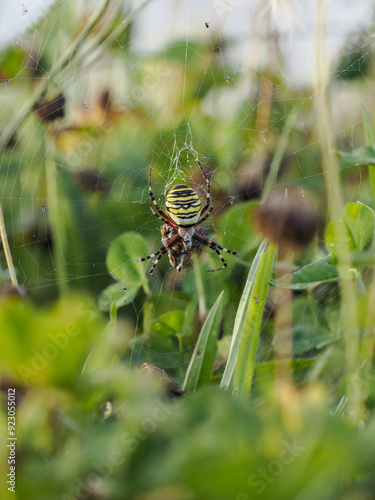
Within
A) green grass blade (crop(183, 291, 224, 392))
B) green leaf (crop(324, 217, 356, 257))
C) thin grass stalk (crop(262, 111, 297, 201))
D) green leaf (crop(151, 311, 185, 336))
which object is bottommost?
green leaf (crop(151, 311, 185, 336))

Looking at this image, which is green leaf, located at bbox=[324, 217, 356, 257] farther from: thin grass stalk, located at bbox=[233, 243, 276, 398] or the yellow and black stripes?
the yellow and black stripes

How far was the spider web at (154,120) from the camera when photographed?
2619mm

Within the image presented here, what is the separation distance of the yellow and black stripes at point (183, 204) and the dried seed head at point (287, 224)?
1627 millimetres

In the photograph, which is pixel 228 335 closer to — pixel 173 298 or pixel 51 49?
pixel 173 298

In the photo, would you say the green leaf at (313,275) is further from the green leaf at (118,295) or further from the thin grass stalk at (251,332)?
the green leaf at (118,295)

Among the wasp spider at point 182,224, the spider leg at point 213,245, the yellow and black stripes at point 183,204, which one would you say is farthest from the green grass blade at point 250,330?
the yellow and black stripes at point 183,204

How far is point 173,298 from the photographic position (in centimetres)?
219

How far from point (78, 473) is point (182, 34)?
3046mm

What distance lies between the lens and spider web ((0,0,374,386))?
8.59 feet

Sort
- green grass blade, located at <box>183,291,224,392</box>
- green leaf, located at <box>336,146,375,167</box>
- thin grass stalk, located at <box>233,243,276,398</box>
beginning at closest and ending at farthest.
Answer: green leaf, located at <box>336,146,375,167</box> → thin grass stalk, located at <box>233,243,276,398</box> → green grass blade, located at <box>183,291,224,392</box>

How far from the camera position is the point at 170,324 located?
1861mm

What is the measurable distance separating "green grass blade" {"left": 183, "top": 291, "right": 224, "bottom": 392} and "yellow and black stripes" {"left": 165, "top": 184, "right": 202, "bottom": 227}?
161cm

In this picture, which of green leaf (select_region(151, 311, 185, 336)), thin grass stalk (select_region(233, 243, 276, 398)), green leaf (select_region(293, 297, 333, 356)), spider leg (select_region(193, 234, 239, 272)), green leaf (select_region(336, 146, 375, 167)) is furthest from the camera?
spider leg (select_region(193, 234, 239, 272))

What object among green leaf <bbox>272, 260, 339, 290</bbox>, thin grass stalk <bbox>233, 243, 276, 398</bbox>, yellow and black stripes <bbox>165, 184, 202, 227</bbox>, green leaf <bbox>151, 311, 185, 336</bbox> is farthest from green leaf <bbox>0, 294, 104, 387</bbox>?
yellow and black stripes <bbox>165, 184, 202, 227</bbox>
